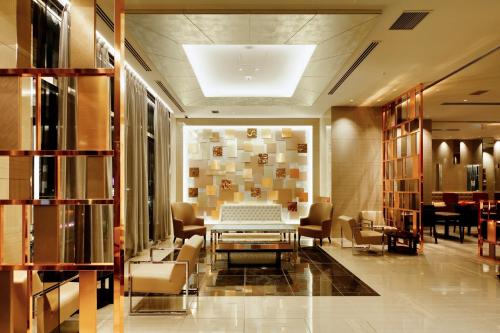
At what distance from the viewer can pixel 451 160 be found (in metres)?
15.4

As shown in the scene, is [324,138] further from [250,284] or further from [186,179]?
[250,284]

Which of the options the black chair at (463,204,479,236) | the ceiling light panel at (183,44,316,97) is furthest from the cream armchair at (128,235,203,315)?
the black chair at (463,204,479,236)

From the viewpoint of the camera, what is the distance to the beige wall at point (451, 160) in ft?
50.4

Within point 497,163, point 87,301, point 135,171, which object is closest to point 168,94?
point 135,171

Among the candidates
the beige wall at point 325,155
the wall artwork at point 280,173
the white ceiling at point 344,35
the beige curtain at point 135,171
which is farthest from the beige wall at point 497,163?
the beige curtain at point 135,171

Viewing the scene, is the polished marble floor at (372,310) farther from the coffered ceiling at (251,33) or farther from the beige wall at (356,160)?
the beige wall at (356,160)

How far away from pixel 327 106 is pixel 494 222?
4.65m

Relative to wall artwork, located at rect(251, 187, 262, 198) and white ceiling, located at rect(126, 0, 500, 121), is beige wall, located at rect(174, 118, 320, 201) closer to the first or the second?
wall artwork, located at rect(251, 187, 262, 198)

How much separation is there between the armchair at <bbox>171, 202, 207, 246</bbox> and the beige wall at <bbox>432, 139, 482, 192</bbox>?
1075 centimetres

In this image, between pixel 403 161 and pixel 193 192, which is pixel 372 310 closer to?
pixel 403 161

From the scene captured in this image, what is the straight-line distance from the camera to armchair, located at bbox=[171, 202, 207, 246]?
8.80m

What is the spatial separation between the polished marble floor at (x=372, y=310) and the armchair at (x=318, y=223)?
2.55m

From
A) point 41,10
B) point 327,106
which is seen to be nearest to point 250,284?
point 41,10

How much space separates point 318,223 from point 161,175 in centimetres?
430
